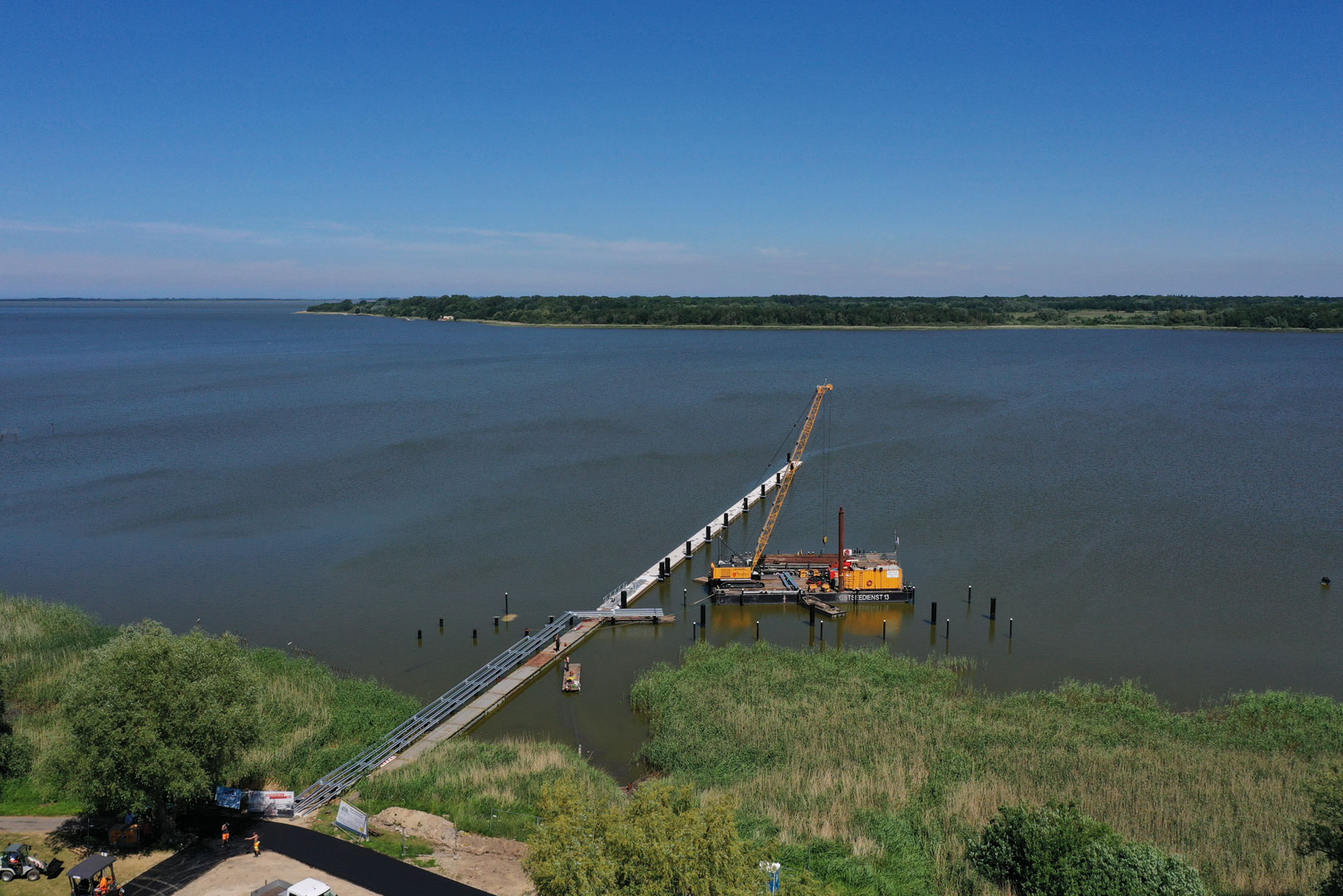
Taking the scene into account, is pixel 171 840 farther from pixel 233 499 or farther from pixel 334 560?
pixel 233 499

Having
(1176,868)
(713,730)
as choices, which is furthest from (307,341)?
(1176,868)

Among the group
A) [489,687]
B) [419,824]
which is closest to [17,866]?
[419,824]

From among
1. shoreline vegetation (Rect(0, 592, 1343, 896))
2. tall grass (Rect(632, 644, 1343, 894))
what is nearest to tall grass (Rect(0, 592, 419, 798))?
shoreline vegetation (Rect(0, 592, 1343, 896))

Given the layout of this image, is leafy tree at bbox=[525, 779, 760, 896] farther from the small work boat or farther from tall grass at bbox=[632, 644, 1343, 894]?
the small work boat

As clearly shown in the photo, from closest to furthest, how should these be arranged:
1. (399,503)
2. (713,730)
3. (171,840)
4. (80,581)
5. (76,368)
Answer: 1. (171,840)
2. (713,730)
3. (80,581)
4. (399,503)
5. (76,368)

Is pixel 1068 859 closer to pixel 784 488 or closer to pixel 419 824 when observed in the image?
pixel 419 824

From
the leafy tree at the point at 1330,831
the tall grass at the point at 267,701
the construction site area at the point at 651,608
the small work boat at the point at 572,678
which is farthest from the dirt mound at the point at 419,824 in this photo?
the leafy tree at the point at 1330,831

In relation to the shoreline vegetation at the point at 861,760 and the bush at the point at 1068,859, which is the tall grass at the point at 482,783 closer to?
the shoreline vegetation at the point at 861,760
